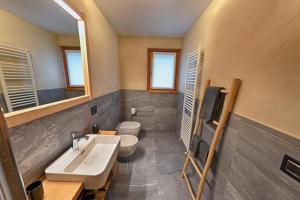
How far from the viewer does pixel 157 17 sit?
1819mm

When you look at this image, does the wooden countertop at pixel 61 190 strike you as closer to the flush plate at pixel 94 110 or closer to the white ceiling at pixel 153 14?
the flush plate at pixel 94 110

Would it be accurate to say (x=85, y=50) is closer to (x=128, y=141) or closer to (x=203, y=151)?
(x=128, y=141)

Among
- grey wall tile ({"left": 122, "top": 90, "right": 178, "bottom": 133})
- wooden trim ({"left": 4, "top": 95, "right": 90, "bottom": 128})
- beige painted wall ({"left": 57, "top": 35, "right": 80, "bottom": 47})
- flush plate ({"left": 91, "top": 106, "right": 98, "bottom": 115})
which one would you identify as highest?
beige painted wall ({"left": 57, "top": 35, "right": 80, "bottom": 47})

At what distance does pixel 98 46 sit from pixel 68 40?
0.49m

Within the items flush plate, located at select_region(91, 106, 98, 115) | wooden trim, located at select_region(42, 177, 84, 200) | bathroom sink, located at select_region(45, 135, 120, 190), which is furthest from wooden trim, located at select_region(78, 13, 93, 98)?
wooden trim, located at select_region(42, 177, 84, 200)

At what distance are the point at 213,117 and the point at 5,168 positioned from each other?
1.30 m

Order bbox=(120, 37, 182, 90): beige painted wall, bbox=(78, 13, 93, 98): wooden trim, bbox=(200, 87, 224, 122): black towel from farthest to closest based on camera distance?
bbox=(120, 37, 182, 90): beige painted wall
bbox=(78, 13, 93, 98): wooden trim
bbox=(200, 87, 224, 122): black towel

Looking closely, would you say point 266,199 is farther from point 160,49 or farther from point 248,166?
point 160,49

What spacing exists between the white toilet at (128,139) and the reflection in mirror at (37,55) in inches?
42.2

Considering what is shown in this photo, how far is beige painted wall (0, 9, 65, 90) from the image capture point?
2.43 ft

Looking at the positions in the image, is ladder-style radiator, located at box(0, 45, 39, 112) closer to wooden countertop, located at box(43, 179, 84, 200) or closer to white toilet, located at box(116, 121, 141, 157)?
wooden countertop, located at box(43, 179, 84, 200)

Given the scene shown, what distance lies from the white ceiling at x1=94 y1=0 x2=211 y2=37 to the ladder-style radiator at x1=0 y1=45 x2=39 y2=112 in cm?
118

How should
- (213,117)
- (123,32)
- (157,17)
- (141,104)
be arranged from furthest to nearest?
(141,104), (123,32), (157,17), (213,117)

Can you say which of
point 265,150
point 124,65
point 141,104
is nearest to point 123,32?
point 124,65
